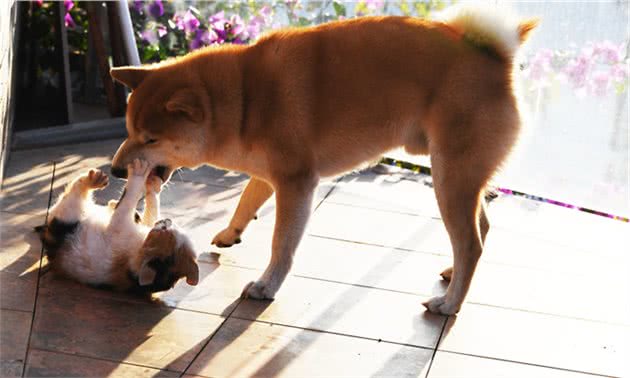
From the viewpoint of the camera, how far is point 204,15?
6812mm

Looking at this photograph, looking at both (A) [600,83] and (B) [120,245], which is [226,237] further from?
(A) [600,83]

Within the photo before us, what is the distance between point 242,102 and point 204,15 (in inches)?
129

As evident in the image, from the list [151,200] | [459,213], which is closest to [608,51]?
[459,213]

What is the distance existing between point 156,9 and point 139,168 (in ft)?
10.8

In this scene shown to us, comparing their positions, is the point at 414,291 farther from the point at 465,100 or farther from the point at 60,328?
the point at 60,328

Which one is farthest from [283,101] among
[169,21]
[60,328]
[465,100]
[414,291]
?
[169,21]

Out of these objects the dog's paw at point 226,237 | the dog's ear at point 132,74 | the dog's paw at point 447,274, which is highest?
the dog's ear at point 132,74

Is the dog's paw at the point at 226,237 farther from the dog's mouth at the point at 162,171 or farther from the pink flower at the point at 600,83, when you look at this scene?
the pink flower at the point at 600,83

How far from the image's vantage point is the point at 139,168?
370 cm

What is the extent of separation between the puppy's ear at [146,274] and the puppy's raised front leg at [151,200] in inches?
17.9

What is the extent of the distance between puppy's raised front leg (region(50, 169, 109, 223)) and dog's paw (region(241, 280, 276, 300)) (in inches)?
31.1

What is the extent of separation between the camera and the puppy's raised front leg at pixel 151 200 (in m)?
3.83

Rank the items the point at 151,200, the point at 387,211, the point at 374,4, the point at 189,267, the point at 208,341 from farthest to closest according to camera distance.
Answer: the point at 374,4, the point at 387,211, the point at 151,200, the point at 189,267, the point at 208,341

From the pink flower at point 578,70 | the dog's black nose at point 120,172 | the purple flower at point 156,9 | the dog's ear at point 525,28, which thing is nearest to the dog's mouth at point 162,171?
the dog's black nose at point 120,172
